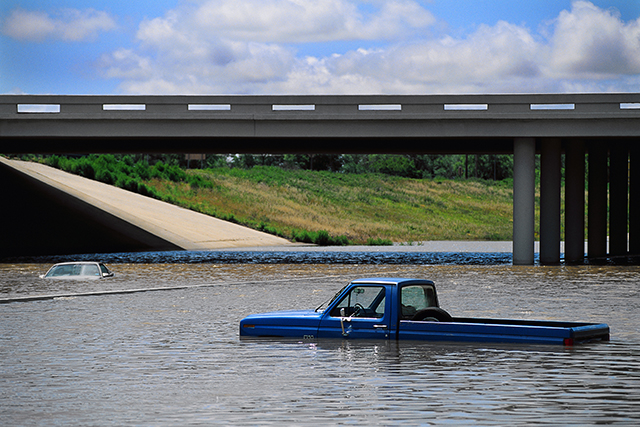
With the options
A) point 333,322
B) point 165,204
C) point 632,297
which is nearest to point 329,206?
point 165,204

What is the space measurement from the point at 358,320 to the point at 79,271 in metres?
20.4

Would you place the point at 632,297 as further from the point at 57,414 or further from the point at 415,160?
the point at 415,160

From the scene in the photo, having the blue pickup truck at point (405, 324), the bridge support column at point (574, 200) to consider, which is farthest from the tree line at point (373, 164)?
the blue pickup truck at point (405, 324)

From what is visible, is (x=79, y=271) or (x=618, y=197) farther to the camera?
(x=618, y=197)

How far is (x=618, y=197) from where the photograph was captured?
56875 mm

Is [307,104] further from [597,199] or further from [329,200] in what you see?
[329,200]

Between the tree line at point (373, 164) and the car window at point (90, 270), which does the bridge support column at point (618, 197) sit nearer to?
the car window at point (90, 270)

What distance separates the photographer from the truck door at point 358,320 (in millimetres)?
15305

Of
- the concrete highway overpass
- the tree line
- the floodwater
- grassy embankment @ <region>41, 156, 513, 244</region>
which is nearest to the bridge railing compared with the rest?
the concrete highway overpass

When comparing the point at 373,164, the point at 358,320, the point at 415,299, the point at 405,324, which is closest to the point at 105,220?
the point at 358,320

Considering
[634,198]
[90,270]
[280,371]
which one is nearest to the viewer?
[280,371]

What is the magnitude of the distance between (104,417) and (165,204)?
83.5m

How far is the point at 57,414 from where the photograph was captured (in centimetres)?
976

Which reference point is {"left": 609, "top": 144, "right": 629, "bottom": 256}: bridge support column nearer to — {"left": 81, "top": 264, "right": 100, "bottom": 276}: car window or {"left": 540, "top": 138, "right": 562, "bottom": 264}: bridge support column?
{"left": 540, "top": 138, "right": 562, "bottom": 264}: bridge support column
